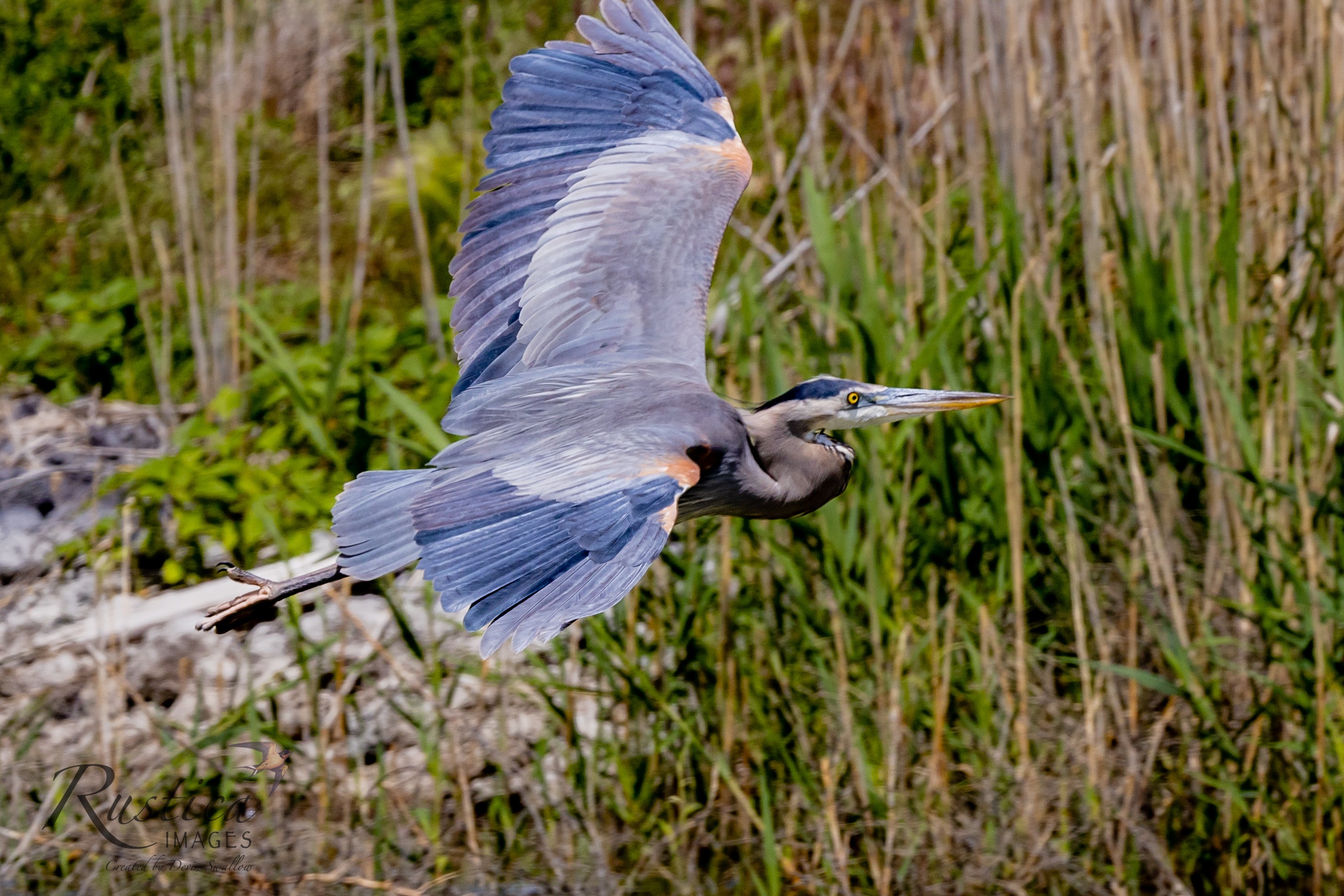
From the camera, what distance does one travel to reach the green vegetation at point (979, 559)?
3594mm

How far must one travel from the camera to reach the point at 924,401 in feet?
11.2

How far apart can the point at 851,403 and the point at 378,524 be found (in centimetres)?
100

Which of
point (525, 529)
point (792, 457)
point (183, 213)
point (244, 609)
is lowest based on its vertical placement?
point (244, 609)

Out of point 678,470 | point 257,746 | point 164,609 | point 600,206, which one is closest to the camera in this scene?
point 678,470

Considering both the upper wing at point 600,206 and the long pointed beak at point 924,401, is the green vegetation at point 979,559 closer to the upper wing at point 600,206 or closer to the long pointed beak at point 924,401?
the long pointed beak at point 924,401

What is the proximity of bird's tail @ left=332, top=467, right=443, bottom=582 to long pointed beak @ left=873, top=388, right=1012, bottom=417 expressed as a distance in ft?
3.13

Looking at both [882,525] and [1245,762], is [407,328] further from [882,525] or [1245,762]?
[1245,762]

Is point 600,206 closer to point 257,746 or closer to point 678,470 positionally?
point 678,470

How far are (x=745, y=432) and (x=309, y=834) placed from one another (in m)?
1.33

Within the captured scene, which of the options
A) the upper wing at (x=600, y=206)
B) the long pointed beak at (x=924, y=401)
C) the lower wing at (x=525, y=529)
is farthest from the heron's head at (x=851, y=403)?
the lower wing at (x=525, y=529)

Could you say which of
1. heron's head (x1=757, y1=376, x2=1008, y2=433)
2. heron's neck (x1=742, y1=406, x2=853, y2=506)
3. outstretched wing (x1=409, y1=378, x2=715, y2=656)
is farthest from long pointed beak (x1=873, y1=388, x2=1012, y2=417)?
outstretched wing (x1=409, y1=378, x2=715, y2=656)

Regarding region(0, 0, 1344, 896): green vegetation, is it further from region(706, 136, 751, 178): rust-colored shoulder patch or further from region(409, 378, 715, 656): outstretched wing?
region(409, 378, 715, 656): outstretched wing

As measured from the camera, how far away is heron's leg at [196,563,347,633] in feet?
10.2

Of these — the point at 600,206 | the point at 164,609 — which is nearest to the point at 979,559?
the point at 600,206
